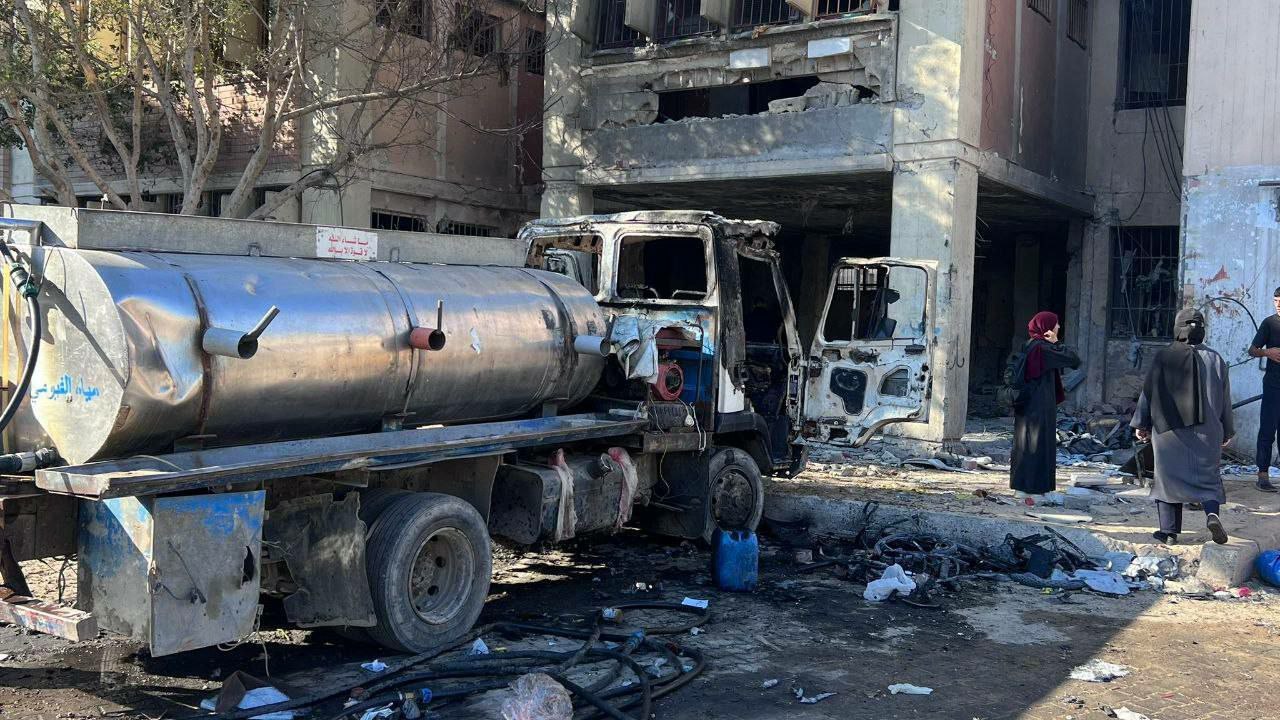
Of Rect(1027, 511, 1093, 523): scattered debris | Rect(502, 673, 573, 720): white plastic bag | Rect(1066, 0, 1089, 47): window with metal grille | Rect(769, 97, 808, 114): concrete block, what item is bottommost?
Rect(502, 673, 573, 720): white plastic bag

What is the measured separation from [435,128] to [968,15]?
299 inches

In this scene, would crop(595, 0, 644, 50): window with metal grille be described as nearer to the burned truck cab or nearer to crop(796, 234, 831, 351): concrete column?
the burned truck cab

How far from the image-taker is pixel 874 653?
575cm

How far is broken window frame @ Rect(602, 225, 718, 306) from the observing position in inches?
302

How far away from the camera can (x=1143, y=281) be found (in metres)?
16.5

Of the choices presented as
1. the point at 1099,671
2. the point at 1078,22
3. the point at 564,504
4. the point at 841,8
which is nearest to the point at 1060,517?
the point at 1099,671

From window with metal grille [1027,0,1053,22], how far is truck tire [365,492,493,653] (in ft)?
39.7

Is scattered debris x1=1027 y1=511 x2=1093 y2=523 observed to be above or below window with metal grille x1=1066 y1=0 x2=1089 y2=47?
below

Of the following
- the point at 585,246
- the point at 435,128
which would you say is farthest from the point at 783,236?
the point at 585,246

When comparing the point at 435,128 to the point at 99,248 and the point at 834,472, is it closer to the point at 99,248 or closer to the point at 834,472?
the point at 834,472

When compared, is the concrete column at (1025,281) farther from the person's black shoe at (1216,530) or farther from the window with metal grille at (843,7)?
the person's black shoe at (1216,530)

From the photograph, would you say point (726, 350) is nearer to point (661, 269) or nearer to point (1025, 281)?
point (661, 269)

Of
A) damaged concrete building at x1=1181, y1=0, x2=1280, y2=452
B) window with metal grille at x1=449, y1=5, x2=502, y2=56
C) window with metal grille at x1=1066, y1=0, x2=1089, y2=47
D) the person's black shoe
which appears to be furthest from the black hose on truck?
window with metal grille at x1=1066, y1=0, x2=1089, y2=47

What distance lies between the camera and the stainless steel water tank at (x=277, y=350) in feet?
15.2
